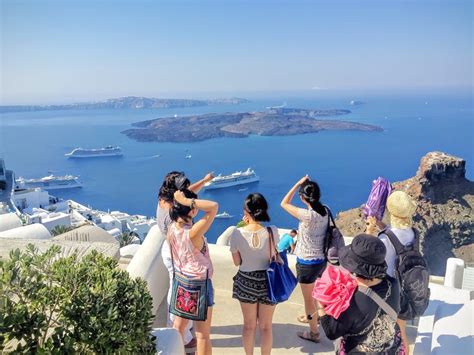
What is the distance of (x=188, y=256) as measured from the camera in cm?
212

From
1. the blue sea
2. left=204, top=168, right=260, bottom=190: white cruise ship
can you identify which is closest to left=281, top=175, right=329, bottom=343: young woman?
the blue sea

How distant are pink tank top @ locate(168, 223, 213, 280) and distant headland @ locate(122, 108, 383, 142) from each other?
99.0m

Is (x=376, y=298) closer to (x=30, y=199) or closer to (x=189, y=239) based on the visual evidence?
(x=189, y=239)

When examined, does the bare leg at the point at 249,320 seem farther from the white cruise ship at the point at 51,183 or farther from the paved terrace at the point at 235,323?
the white cruise ship at the point at 51,183

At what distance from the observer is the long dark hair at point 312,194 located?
7.75 feet

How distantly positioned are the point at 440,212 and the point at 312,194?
137 feet

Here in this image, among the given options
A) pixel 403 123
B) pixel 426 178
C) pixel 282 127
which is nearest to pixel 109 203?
pixel 426 178

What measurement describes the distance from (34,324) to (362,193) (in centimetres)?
6273

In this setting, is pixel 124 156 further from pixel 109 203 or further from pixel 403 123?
pixel 403 123

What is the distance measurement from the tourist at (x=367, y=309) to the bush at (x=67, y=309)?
69 cm

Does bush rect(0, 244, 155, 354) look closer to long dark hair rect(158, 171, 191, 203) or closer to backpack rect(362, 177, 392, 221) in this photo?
long dark hair rect(158, 171, 191, 203)

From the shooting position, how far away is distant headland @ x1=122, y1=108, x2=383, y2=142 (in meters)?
104

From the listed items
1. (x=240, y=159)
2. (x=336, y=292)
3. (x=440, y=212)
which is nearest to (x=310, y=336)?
(x=336, y=292)

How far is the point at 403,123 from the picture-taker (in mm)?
119500
